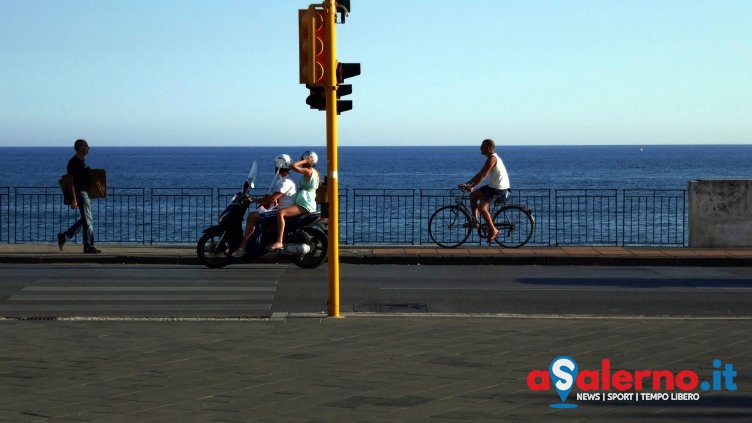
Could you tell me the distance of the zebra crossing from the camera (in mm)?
12477

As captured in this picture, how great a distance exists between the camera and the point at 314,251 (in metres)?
17.0

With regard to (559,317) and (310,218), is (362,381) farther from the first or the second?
(310,218)

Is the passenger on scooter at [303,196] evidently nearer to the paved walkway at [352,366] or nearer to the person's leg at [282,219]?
the person's leg at [282,219]

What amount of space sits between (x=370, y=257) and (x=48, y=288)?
544 centimetres

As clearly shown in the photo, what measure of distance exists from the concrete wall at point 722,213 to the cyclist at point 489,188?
3.09m

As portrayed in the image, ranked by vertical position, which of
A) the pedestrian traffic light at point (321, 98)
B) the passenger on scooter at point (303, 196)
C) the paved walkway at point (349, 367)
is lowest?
the paved walkway at point (349, 367)

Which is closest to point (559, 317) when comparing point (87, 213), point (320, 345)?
point (320, 345)

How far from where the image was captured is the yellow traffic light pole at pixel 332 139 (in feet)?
37.1

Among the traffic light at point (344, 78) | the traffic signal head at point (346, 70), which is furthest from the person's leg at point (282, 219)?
the traffic signal head at point (346, 70)

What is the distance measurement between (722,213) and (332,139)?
1038 centimetres

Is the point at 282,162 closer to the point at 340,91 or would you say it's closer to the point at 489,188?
the point at 489,188

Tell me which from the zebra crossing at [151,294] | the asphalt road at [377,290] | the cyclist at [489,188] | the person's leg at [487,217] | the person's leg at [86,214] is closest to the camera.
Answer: the zebra crossing at [151,294]

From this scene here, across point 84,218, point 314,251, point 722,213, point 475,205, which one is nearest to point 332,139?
point 314,251

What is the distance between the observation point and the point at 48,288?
1448cm
